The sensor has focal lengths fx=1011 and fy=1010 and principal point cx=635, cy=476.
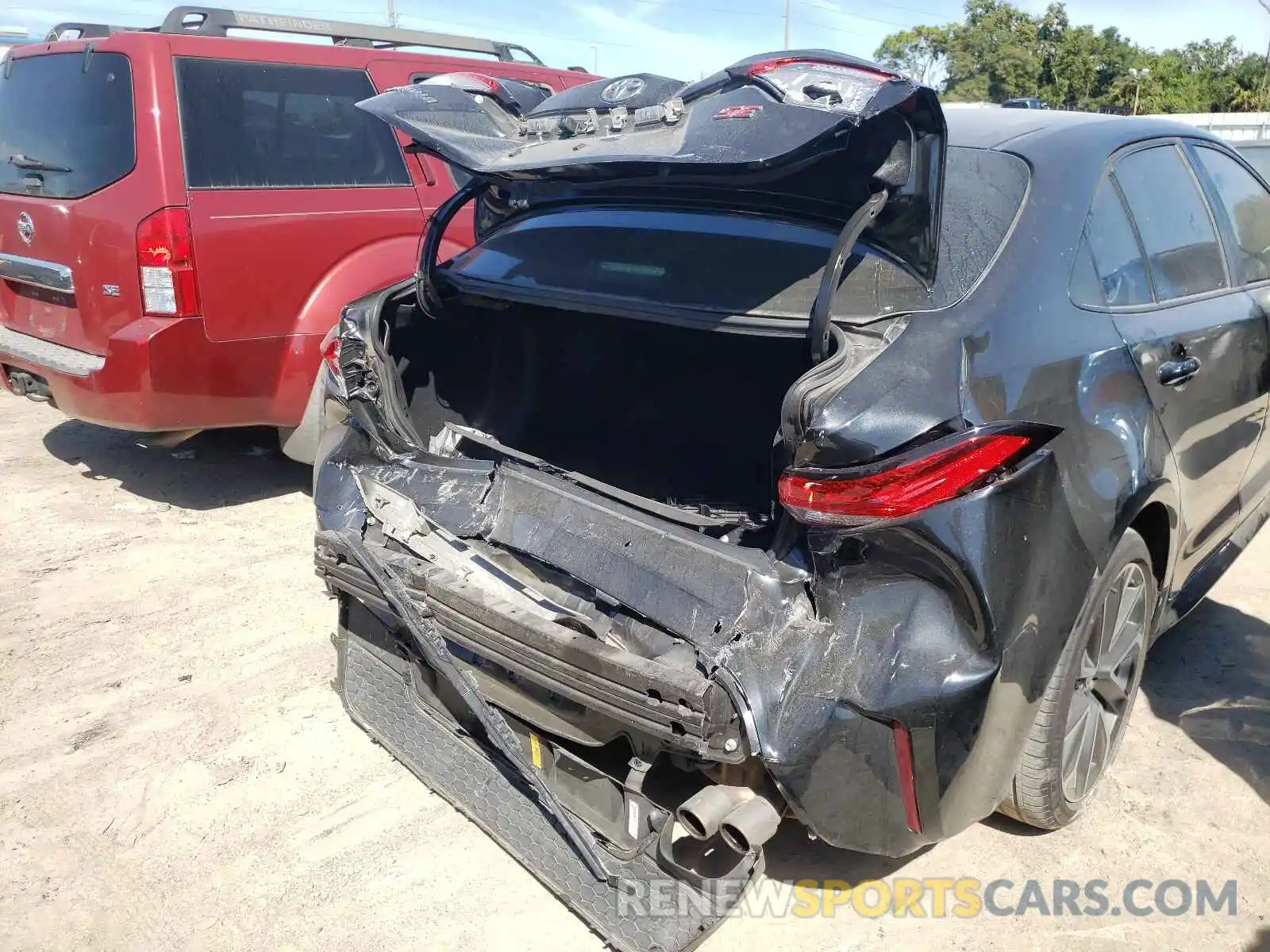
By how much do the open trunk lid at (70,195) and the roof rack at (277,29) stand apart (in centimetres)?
33

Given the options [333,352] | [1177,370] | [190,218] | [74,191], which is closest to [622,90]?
[333,352]

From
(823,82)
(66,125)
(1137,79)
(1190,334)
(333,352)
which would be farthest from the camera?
(1137,79)

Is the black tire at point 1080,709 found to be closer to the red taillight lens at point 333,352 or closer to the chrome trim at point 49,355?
the red taillight lens at point 333,352

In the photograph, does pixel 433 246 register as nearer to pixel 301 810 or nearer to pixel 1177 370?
pixel 301 810

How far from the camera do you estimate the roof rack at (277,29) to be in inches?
199

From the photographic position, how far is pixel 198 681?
345 centimetres

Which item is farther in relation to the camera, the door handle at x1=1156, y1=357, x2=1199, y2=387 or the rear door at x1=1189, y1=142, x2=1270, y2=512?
the rear door at x1=1189, y1=142, x2=1270, y2=512

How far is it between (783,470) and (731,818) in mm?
718

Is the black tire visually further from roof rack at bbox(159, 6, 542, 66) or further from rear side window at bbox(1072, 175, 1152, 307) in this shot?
roof rack at bbox(159, 6, 542, 66)

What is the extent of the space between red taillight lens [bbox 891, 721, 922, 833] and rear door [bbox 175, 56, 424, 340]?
3591 millimetres

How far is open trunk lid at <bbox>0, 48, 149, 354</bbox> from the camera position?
4.37 metres

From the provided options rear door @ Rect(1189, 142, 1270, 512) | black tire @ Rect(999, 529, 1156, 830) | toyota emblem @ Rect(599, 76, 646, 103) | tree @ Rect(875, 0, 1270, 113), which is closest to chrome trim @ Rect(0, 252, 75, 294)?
toyota emblem @ Rect(599, 76, 646, 103)

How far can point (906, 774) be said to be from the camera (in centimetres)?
205

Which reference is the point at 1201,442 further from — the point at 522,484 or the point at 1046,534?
the point at 522,484
